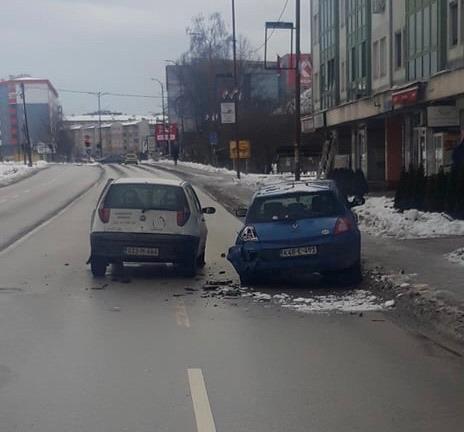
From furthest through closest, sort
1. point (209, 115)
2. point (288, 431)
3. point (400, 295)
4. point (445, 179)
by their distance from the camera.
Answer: point (209, 115) < point (445, 179) < point (400, 295) < point (288, 431)

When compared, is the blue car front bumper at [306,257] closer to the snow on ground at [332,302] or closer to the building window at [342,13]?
the snow on ground at [332,302]

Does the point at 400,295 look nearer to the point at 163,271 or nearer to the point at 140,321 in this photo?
the point at 140,321

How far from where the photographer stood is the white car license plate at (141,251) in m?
13.8

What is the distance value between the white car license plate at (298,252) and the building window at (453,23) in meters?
16.9

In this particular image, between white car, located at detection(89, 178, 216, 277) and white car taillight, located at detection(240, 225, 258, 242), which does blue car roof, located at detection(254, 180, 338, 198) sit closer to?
white car taillight, located at detection(240, 225, 258, 242)

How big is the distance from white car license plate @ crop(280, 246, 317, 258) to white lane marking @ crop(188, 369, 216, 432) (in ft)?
16.4

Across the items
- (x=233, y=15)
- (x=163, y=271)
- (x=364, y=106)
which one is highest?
(x=233, y=15)

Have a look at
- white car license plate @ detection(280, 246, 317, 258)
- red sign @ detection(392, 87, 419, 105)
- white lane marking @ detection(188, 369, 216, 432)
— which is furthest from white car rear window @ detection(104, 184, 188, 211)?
red sign @ detection(392, 87, 419, 105)

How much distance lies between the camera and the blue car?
12516 millimetres

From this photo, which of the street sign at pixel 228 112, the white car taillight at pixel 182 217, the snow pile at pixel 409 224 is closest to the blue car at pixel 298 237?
the white car taillight at pixel 182 217

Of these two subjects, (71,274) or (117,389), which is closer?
(117,389)

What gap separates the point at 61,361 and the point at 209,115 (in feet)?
258

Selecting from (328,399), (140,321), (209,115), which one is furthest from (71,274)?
(209,115)

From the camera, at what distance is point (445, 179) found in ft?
68.1
